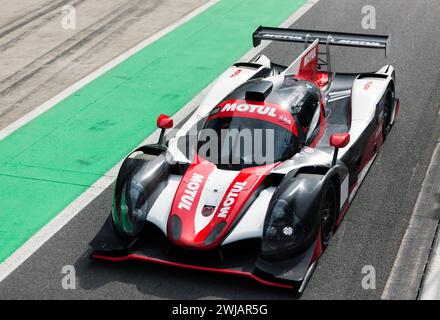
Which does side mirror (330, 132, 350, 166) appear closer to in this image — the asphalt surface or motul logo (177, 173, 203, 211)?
the asphalt surface

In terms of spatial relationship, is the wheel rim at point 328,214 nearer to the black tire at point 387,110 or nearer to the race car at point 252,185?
the race car at point 252,185

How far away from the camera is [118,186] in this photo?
8.75 metres

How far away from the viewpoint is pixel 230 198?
8.34 meters

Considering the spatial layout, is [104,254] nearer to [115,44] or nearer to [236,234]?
[236,234]

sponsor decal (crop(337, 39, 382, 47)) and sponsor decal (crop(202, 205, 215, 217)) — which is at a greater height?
sponsor decal (crop(337, 39, 382, 47))

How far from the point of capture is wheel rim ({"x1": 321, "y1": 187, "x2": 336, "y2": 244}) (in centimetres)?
848

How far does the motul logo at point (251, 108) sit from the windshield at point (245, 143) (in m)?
0.14

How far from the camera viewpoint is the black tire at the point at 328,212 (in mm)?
8430

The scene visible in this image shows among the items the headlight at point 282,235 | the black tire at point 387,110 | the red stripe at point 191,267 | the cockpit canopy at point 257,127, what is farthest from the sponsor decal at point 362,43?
the red stripe at point 191,267

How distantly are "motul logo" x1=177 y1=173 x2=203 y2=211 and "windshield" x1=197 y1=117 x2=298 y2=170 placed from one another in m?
0.38

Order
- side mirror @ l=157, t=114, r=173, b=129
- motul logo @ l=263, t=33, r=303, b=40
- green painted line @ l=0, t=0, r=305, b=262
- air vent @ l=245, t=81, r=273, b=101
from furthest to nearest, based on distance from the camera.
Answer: motul logo @ l=263, t=33, r=303, b=40 → green painted line @ l=0, t=0, r=305, b=262 → side mirror @ l=157, t=114, r=173, b=129 → air vent @ l=245, t=81, r=273, b=101

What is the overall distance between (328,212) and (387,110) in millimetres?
3254

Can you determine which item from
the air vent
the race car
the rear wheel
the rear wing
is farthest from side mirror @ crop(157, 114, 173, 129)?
the rear wing
